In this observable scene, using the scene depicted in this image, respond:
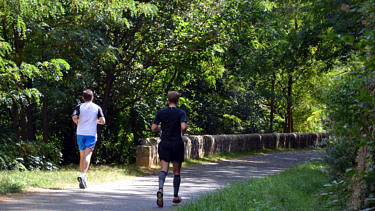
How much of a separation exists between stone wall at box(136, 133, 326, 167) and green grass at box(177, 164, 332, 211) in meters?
1.43

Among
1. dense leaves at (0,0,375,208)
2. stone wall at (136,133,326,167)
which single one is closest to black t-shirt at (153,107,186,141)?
dense leaves at (0,0,375,208)

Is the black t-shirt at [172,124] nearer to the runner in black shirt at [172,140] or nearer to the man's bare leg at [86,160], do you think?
the runner in black shirt at [172,140]

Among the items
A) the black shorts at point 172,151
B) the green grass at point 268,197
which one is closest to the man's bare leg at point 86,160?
the black shorts at point 172,151

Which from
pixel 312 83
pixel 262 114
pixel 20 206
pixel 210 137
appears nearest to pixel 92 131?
pixel 20 206

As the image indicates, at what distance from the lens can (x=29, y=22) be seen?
1314 cm

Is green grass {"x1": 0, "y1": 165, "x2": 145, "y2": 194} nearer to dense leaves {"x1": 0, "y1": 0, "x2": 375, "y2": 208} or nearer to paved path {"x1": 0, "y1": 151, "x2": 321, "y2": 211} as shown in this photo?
paved path {"x1": 0, "y1": 151, "x2": 321, "y2": 211}

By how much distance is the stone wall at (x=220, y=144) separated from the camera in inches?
642

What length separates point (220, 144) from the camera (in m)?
24.9

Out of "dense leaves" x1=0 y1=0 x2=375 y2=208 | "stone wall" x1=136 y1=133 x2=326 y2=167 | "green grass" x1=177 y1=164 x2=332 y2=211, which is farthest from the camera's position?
"stone wall" x1=136 y1=133 x2=326 y2=167

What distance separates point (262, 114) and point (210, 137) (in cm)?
1201

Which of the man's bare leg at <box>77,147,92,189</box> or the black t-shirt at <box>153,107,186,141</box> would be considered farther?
the man's bare leg at <box>77,147,92,189</box>

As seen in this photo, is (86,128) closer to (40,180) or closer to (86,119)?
(86,119)

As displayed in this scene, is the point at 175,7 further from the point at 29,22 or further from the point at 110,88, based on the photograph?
the point at 29,22

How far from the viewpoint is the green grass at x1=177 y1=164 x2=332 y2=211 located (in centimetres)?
760
